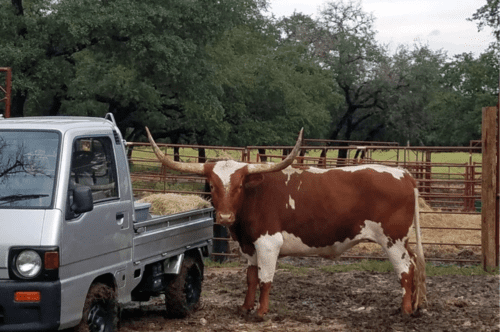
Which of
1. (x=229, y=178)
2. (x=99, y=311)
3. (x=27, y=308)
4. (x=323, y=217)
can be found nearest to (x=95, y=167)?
(x=99, y=311)

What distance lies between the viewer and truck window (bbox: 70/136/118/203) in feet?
20.9

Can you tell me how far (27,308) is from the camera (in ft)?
18.4

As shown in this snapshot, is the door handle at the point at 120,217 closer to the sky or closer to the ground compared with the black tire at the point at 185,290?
closer to the sky

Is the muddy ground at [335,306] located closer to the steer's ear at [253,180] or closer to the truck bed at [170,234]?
the truck bed at [170,234]

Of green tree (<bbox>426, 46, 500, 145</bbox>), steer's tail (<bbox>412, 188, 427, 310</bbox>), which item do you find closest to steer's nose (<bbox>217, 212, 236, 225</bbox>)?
steer's tail (<bbox>412, 188, 427, 310</bbox>)

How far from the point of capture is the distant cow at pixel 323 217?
8.81m

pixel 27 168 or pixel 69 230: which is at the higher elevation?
pixel 27 168

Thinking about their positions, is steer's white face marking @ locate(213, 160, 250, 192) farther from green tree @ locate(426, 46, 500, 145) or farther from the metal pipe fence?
green tree @ locate(426, 46, 500, 145)

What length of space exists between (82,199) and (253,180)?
127 inches

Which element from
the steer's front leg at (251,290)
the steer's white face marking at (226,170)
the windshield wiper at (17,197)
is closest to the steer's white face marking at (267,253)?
the steer's front leg at (251,290)

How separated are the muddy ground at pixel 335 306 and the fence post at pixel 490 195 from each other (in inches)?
25.1

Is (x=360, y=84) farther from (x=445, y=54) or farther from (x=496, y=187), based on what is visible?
(x=496, y=187)

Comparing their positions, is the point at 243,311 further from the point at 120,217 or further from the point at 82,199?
the point at 82,199

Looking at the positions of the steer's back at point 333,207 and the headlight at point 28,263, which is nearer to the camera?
the headlight at point 28,263
